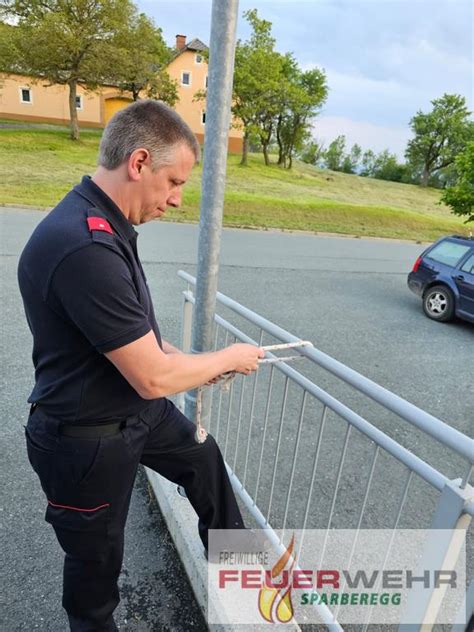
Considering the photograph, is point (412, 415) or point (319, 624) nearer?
point (412, 415)

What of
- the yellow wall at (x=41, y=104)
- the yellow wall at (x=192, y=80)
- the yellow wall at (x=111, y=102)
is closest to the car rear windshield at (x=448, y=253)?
the yellow wall at (x=192, y=80)

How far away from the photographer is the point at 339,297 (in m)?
8.52

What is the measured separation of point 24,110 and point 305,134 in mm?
26580

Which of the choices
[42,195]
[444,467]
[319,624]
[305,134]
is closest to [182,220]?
[42,195]

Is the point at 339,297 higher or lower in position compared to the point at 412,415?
lower

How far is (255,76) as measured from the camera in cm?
3300

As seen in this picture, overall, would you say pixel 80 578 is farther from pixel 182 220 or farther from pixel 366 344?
pixel 182 220

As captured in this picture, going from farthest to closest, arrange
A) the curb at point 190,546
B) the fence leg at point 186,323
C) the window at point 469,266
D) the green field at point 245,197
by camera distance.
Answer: the green field at point 245,197
the window at point 469,266
the fence leg at point 186,323
the curb at point 190,546

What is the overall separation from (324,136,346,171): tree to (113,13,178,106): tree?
40.4 metres

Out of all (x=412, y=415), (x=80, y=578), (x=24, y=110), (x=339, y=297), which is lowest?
(x=339, y=297)

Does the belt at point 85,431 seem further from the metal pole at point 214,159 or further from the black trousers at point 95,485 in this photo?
the metal pole at point 214,159

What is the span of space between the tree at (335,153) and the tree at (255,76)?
36365mm

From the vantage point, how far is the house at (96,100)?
3906 centimetres

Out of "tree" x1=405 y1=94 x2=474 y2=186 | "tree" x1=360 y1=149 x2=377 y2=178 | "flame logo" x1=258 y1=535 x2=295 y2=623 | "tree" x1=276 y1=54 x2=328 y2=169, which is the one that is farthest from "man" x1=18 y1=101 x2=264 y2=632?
"tree" x1=360 y1=149 x2=377 y2=178
